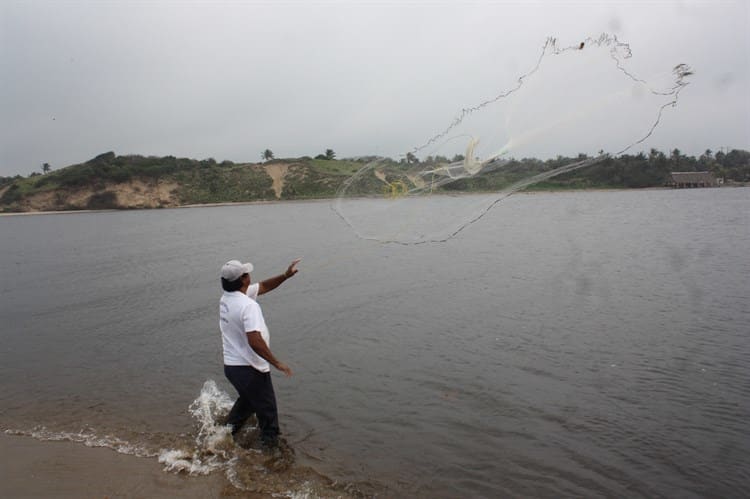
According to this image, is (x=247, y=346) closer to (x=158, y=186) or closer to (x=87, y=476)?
(x=87, y=476)

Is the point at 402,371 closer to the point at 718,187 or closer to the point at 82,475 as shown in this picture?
the point at 82,475

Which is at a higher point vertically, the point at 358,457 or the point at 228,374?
the point at 228,374

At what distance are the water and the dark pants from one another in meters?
0.48

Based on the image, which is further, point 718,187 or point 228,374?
point 718,187

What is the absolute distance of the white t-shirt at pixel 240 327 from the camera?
580cm

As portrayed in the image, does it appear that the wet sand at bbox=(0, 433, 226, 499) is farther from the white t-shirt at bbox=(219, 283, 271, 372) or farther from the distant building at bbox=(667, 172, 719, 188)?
the distant building at bbox=(667, 172, 719, 188)

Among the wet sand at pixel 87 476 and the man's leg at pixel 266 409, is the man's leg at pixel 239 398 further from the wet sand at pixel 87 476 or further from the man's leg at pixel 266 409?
the wet sand at pixel 87 476

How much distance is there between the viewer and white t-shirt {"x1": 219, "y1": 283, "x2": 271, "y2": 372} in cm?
580

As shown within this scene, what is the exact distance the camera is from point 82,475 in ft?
19.7

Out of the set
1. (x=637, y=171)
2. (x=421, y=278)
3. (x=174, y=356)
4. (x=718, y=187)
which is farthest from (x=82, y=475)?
(x=718, y=187)

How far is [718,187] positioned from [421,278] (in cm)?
10946

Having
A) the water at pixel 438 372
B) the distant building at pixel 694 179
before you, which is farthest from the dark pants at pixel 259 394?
the distant building at pixel 694 179

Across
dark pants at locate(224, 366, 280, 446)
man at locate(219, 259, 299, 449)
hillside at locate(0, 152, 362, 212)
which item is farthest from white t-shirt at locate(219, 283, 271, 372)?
hillside at locate(0, 152, 362, 212)

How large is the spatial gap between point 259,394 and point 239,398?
62 cm
